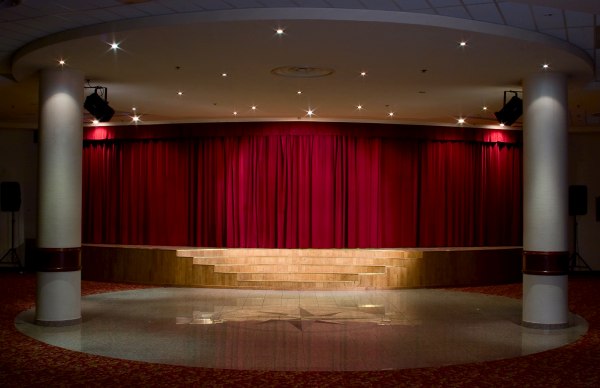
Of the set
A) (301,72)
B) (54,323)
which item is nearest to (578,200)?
(301,72)

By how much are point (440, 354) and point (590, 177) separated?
34.3 feet

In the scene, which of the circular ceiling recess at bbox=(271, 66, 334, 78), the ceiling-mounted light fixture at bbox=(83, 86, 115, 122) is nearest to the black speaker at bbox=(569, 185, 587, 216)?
the circular ceiling recess at bbox=(271, 66, 334, 78)

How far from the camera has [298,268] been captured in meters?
14.0

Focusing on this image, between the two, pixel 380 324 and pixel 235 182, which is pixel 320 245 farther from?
pixel 380 324

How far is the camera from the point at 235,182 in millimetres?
15695

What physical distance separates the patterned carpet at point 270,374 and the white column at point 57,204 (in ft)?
4.09

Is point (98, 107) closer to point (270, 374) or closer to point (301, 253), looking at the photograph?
point (270, 374)

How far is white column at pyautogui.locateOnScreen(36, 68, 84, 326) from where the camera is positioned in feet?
29.7

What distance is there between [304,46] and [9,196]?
9870 millimetres

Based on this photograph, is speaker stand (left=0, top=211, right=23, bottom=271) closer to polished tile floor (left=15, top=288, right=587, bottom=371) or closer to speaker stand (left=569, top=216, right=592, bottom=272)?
polished tile floor (left=15, top=288, right=587, bottom=371)

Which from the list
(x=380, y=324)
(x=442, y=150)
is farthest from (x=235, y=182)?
(x=380, y=324)

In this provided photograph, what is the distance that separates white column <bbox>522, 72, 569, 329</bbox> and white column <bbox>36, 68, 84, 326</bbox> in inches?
232

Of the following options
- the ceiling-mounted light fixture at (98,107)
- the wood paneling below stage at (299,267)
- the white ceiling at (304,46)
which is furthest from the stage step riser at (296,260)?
the ceiling-mounted light fixture at (98,107)

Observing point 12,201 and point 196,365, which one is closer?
point 196,365
